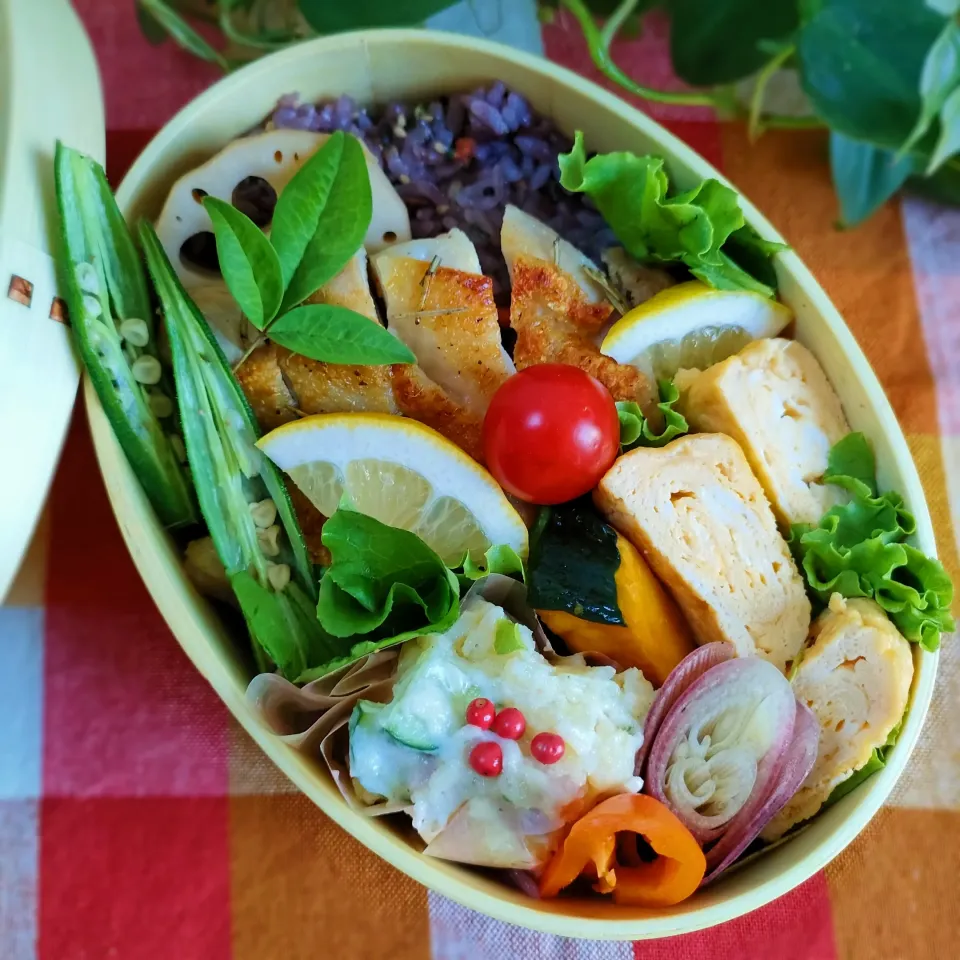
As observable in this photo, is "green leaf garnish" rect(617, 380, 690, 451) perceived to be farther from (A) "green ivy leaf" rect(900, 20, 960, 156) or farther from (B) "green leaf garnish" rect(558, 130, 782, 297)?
(A) "green ivy leaf" rect(900, 20, 960, 156)

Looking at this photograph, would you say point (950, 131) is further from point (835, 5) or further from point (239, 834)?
point (239, 834)

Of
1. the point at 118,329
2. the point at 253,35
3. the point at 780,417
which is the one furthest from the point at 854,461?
the point at 253,35

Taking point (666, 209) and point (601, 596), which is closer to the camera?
point (601, 596)

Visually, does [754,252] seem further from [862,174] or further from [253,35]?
[253,35]

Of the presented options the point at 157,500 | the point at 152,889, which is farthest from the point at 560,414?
the point at 152,889

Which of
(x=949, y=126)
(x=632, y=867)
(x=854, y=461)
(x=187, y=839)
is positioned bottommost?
(x=187, y=839)

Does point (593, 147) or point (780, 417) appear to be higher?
point (593, 147)
